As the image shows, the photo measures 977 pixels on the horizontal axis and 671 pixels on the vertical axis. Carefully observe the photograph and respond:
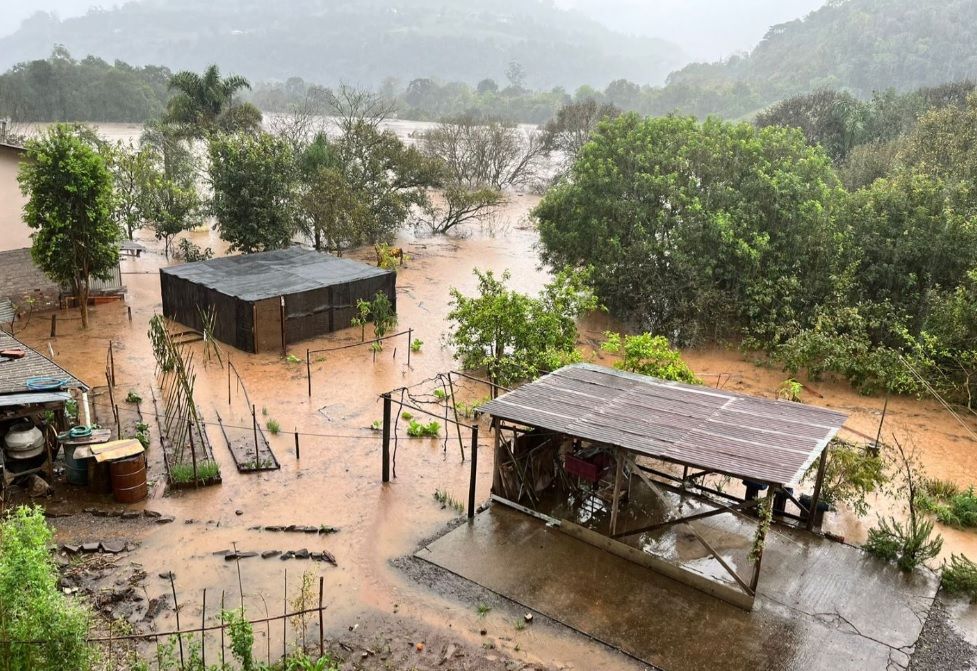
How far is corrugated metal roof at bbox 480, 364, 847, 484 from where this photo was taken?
9938mm

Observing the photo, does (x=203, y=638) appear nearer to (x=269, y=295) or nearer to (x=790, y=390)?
(x=269, y=295)

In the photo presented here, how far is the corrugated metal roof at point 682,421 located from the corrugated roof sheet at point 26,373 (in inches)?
292

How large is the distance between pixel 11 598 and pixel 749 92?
9191 cm

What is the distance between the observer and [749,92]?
86.7 meters

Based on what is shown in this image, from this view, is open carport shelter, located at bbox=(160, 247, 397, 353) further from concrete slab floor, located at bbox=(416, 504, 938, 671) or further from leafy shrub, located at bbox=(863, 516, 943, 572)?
leafy shrub, located at bbox=(863, 516, 943, 572)

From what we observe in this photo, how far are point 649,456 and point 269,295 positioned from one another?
553 inches

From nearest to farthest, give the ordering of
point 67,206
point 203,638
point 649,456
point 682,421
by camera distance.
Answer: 1. point 203,638
2. point 649,456
3. point 682,421
4. point 67,206

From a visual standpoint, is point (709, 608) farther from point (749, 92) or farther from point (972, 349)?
point (749, 92)

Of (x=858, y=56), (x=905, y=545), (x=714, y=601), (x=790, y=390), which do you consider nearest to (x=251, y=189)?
(x=790, y=390)

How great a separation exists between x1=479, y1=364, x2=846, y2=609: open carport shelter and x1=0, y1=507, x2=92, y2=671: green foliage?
5.95m

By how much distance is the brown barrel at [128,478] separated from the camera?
12.3 metres

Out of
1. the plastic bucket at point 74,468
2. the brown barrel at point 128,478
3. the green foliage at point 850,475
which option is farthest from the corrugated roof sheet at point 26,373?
the green foliage at point 850,475

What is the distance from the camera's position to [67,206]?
20547 mm

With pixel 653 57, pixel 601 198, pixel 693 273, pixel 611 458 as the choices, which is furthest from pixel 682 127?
pixel 653 57
